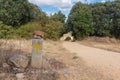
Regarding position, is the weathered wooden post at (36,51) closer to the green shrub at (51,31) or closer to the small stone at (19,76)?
the small stone at (19,76)

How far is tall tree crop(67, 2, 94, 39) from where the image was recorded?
37.1m

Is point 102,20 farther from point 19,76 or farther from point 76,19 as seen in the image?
point 19,76

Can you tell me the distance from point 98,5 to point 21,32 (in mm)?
15418

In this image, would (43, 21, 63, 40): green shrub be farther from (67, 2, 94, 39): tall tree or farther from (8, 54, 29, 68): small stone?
(8, 54, 29, 68): small stone

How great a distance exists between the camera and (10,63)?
8.09 metres

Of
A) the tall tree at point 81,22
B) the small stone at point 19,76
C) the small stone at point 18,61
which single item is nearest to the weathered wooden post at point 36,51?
the small stone at point 18,61

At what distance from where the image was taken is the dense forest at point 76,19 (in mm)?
32781

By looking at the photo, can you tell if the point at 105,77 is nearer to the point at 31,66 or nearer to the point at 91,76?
the point at 91,76

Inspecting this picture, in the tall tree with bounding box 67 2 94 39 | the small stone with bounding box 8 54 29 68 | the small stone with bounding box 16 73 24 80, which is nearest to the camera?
the small stone with bounding box 16 73 24 80

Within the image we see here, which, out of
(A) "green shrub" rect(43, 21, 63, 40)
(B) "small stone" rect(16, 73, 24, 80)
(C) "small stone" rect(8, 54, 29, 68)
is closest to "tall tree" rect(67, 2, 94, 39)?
(A) "green shrub" rect(43, 21, 63, 40)

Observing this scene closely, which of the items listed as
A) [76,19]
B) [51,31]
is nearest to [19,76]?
[51,31]

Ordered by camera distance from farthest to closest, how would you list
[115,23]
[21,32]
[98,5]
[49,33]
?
[98,5] → [115,23] → [49,33] → [21,32]

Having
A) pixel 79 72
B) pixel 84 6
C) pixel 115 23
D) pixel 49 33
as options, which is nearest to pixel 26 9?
pixel 49 33

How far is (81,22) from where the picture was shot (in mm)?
37312
